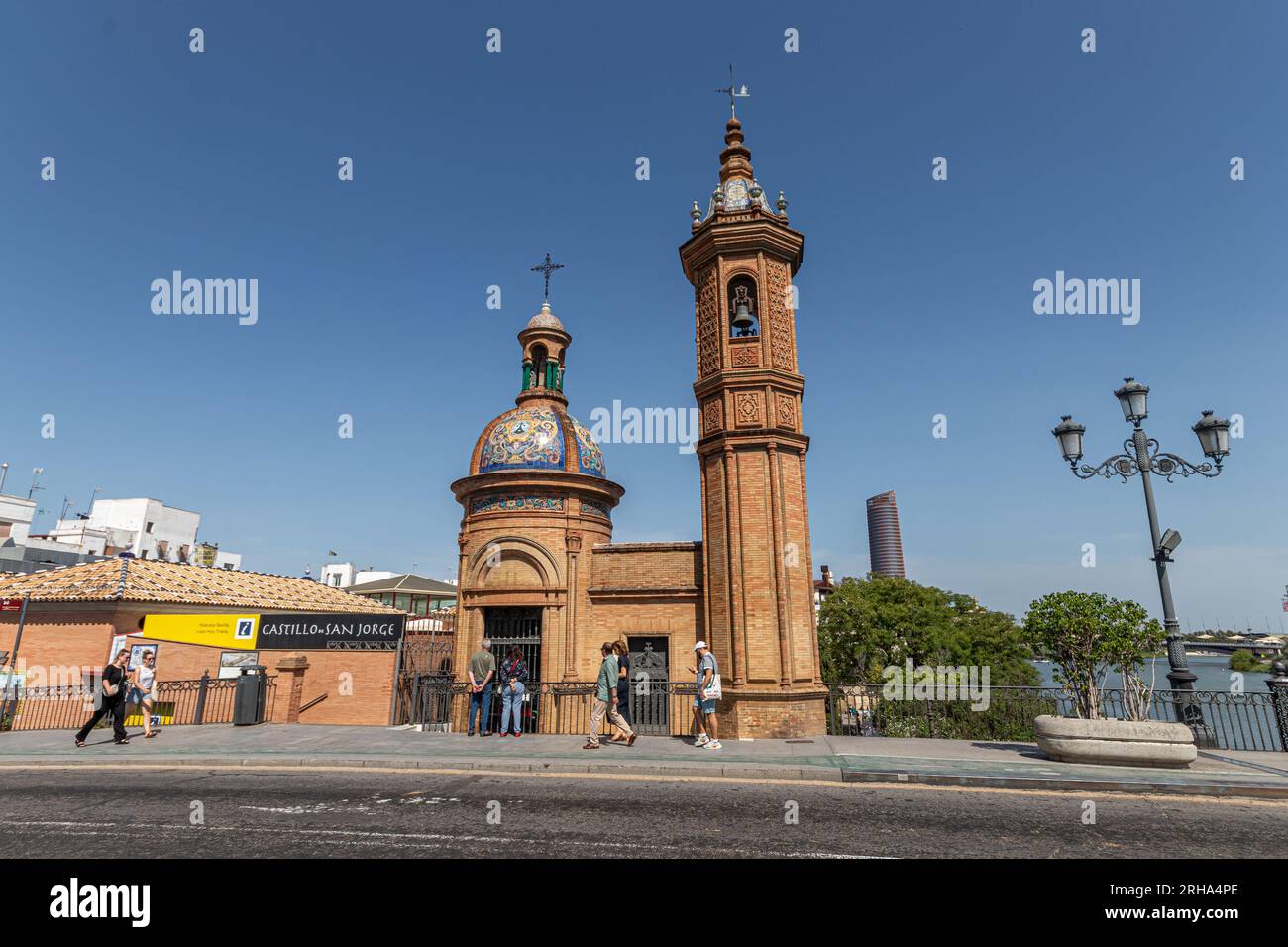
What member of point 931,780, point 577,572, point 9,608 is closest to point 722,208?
point 577,572

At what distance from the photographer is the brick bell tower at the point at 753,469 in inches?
542

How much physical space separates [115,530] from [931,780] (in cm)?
7664

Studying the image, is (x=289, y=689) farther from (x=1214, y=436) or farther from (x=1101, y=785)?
(x=1214, y=436)

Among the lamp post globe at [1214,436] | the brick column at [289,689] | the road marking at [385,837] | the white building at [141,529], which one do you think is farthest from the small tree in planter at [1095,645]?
the white building at [141,529]

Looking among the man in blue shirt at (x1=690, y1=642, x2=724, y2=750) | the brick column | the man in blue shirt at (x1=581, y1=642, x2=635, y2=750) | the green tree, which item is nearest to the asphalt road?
the man in blue shirt at (x1=581, y1=642, x2=635, y2=750)

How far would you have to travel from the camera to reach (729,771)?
1009 cm

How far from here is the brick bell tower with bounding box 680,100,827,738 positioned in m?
13.8

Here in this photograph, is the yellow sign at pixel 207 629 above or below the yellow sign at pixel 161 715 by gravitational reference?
above

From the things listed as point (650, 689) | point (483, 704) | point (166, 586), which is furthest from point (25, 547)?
point (650, 689)

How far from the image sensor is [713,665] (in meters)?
12.6

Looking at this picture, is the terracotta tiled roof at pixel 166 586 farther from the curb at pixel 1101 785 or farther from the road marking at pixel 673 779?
the curb at pixel 1101 785

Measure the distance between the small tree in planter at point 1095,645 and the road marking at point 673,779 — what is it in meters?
2.11

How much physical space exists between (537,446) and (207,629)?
37.3ft
